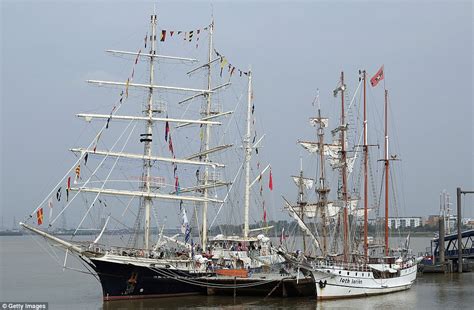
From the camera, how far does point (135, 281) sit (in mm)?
50000

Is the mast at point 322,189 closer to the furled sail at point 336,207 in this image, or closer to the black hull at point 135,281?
the furled sail at point 336,207

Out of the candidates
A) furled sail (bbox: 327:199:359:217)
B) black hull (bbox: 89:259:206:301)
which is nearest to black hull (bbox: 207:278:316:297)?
black hull (bbox: 89:259:206:301)

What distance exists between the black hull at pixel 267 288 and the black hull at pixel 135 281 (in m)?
2.44

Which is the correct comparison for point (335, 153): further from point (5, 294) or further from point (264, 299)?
point (5, 294)

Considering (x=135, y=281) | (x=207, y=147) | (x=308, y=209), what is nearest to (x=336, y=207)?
(x=308, y=209)

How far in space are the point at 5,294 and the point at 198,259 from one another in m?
17.4

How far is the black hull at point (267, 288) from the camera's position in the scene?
51188 millimetres

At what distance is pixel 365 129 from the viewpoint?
61688 millimetres

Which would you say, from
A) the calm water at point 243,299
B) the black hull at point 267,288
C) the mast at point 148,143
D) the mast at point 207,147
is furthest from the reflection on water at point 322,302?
the mast at point 207,147

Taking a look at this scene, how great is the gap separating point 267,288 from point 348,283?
6.06 metres

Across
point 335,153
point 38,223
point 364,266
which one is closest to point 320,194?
point 335,153

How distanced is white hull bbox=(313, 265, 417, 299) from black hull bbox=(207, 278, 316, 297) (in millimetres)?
1018

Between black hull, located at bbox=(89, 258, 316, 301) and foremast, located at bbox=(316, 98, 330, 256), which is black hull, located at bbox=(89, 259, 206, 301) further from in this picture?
foremast, located at bbox=(316, 98, 330, 256)

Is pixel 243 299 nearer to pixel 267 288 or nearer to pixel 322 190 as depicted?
pixel 267 288
